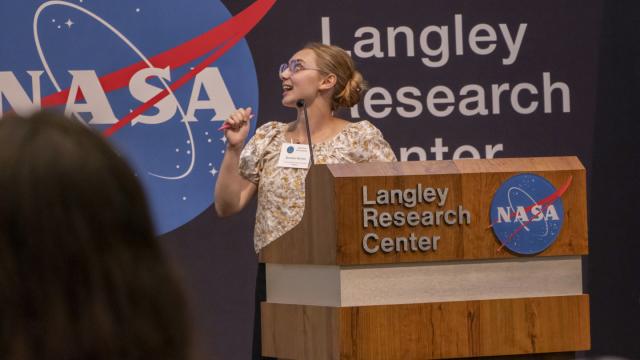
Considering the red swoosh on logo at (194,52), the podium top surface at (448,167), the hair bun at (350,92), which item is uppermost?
the red swoosh on logo at (194,52)

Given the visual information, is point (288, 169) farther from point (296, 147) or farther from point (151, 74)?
point (151, 74)

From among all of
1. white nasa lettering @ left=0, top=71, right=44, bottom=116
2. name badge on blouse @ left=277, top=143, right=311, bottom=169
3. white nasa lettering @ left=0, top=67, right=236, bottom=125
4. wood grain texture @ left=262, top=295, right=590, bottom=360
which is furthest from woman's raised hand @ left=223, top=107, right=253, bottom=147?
white nasa lettering @ left=0, top=71, right=44, bottom=116

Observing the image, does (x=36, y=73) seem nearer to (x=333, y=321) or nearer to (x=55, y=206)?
(x=333, y=321)

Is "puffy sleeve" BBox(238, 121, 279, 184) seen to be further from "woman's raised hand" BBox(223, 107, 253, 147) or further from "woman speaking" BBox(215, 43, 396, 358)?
"woman's raised hand" BBox(223, 107, 253, 147)

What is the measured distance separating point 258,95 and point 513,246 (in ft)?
7.54

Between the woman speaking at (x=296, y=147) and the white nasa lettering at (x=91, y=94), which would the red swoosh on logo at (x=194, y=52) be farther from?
the woman speaking at (x=296, y=147)

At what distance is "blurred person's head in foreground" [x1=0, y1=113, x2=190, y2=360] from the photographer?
0.68m

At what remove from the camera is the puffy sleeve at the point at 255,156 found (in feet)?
12.9

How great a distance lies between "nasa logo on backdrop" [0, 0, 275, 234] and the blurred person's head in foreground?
4.44 m

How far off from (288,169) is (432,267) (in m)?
0.84

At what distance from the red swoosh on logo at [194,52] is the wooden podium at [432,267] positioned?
80.3 inches

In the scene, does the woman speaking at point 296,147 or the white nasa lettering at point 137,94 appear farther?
the white nasa lettering at point 137,94

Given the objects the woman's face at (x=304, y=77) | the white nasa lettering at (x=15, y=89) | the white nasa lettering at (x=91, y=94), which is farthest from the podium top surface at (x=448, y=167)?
the white nasa lettering at (x=15, y=89)

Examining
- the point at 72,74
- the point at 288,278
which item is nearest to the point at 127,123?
the point at 72,74
